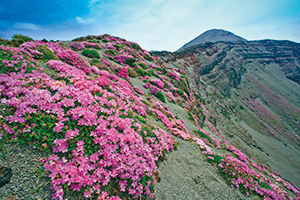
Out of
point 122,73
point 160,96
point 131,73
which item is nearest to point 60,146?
point 122,73

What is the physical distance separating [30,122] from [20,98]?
1.23m

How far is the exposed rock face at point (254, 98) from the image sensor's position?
3567 centimetres

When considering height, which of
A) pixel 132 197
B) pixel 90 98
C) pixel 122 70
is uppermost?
pixel 122 70

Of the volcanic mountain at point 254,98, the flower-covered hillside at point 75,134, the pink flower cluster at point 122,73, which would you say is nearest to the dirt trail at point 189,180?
the flower-covered hillside at point 75,134

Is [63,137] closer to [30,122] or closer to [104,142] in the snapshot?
[30,122]

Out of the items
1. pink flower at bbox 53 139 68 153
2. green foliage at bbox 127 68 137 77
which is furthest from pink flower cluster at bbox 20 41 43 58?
green foliage at bbox 127 68 137 77

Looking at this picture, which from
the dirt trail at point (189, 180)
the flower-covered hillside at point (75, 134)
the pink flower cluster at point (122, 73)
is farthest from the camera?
the pink flower cluster at point (122, 73)

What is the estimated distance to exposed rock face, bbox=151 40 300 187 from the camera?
3567 centimetres

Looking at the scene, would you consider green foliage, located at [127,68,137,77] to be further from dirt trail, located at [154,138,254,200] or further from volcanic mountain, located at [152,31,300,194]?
volcanic mountain, located at [152,31,300,194]

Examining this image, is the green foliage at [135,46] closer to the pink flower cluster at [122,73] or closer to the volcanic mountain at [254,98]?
the volcanic mountain at [254,98]

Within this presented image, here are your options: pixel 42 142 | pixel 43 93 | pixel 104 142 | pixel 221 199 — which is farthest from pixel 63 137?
pixel 221 199

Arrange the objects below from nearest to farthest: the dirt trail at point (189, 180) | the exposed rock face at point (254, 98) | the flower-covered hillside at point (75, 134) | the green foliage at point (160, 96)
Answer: the flower-covered hillside at point (75, 134), the dirt trail at point (189, 180), the green foliage at point (160, 96), the exposed rock face at point (254, 98)

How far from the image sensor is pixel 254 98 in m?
70.9

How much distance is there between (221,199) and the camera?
7375mm
